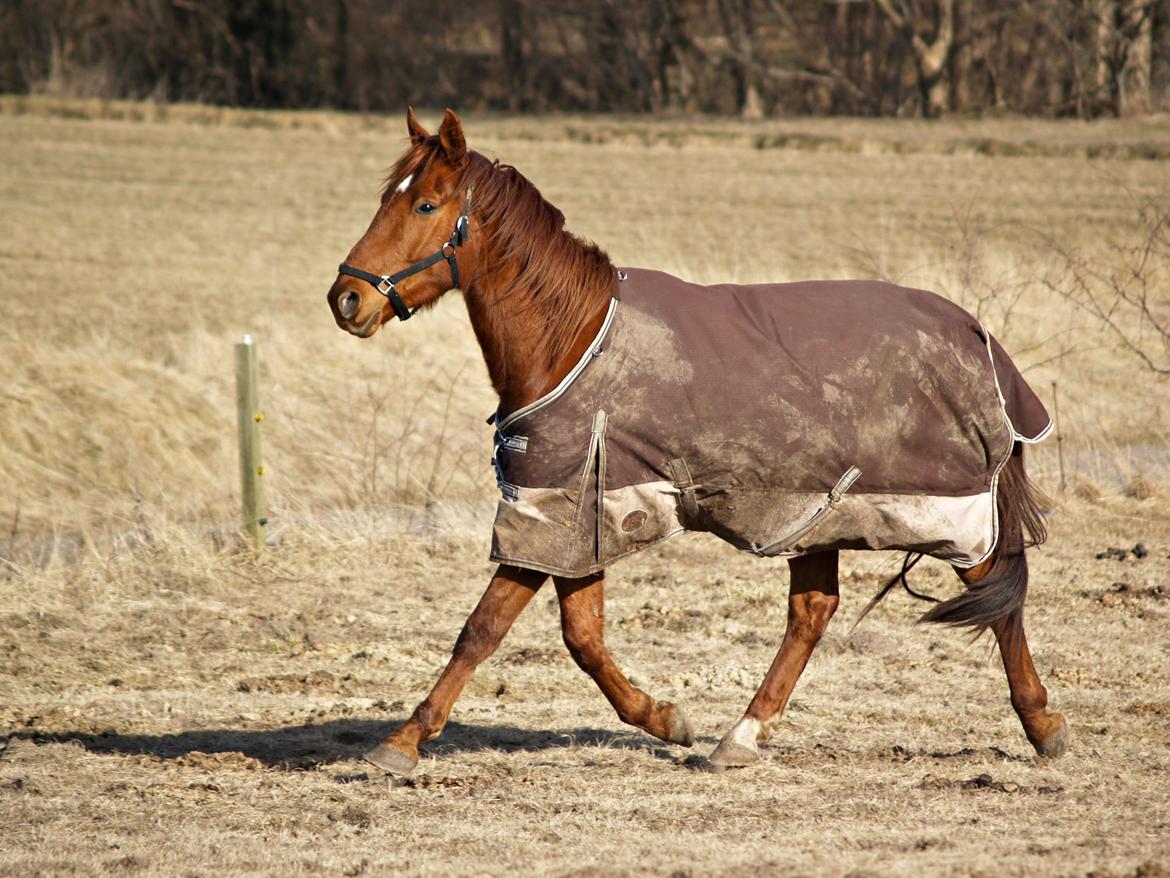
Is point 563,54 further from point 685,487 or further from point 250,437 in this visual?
point 685,487

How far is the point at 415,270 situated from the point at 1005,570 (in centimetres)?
223

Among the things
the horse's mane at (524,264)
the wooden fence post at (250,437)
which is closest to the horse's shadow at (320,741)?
the horse's mane at (524,264)

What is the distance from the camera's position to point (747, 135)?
37250 millimetres

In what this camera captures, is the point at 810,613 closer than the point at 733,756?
No

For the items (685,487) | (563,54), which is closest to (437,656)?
(685,487)

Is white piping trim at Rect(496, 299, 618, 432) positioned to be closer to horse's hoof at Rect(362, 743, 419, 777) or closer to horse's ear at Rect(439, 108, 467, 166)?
horse's ear at Rect(439, 108, 467, 166)

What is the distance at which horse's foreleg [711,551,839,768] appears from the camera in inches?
181

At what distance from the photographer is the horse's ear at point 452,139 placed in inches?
167

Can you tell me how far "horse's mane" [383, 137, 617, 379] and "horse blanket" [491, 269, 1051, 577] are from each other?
109 mm

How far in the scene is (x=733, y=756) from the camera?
4.56m

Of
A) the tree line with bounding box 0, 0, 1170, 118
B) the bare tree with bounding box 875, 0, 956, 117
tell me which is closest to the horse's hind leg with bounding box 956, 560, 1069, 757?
the tree line with bounding box 0, 0, 1170, 118

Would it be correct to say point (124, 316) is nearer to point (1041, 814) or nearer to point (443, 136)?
point (443, 136)

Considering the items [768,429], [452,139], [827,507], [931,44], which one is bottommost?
[827,507]

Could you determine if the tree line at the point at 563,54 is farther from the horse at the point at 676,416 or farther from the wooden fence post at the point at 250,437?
the horse at the point at 676,416
